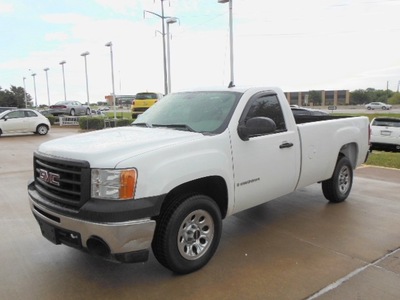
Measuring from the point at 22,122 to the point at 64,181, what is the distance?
65.1 ft

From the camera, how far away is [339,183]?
625 cm

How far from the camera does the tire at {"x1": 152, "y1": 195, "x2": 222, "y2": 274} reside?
3.58 m

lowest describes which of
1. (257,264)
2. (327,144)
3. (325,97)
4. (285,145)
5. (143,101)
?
(325,97)

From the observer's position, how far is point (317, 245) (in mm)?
4551

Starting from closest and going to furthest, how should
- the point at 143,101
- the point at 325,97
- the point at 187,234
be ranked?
the point at 187,234, the point at 143,101, the point at 325,97

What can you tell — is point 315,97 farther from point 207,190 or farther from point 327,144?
point 207,190

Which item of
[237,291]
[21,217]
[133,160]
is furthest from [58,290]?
[21,217]

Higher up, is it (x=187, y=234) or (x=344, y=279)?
(x=187, y=234)

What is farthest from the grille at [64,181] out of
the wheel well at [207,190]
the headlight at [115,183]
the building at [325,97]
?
the building at [325,97]

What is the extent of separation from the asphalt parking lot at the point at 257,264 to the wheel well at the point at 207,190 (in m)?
0.62

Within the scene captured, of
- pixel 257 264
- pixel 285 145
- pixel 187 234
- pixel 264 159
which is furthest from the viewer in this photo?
pixel 285 145

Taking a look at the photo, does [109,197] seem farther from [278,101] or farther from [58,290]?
A: [278,101]

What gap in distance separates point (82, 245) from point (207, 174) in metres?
1.31

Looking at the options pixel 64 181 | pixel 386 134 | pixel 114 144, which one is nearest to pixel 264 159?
pixel 114 144
